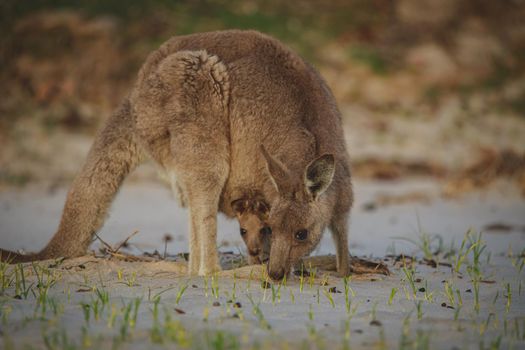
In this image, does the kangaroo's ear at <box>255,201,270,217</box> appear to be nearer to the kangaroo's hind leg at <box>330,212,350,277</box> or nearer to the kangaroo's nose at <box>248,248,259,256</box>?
the kangaroo's nose at <box>248,248,259,256</box>

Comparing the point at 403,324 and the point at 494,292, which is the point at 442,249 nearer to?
the point at 494,292

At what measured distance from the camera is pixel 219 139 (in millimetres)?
4430

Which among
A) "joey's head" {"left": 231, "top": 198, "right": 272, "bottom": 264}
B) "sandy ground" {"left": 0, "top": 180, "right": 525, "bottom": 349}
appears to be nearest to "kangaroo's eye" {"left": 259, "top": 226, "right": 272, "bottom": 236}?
"joey's head" {"left": 231, "top": 198, "right": 272, "bottom": 264}

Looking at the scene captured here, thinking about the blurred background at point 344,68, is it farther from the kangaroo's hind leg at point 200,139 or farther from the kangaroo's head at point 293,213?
the kangaroo's head at point 293,213

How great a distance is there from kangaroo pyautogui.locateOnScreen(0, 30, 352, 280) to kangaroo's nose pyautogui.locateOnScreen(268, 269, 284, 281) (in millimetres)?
114

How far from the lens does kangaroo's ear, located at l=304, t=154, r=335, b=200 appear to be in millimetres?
3830

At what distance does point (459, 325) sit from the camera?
316 cm

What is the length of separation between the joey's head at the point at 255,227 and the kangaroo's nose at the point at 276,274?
506 millimetres

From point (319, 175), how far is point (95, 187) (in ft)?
5.28

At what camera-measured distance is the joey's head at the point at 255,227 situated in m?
4.43

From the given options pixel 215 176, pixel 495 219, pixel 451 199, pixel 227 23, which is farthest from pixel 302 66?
pixel 227 23

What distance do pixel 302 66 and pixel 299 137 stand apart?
61cm

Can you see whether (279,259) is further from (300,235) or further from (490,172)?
(490,172)

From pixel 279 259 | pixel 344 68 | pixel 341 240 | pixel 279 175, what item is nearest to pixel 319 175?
pixel 279 175
